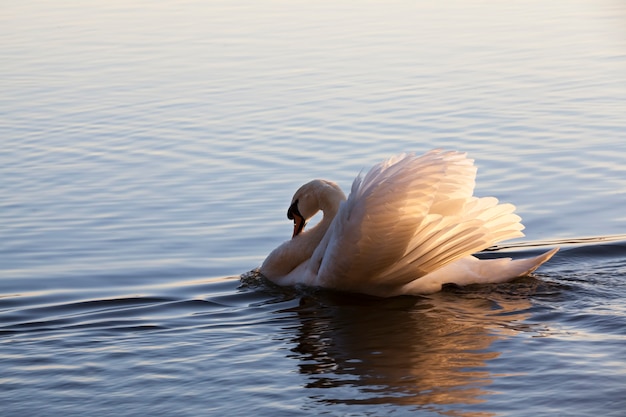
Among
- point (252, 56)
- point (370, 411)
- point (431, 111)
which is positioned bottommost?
point (370, 411)

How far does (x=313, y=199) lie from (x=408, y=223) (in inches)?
71.8

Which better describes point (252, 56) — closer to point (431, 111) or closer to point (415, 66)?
point (415, 66)

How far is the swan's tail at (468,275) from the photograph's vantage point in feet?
31.3

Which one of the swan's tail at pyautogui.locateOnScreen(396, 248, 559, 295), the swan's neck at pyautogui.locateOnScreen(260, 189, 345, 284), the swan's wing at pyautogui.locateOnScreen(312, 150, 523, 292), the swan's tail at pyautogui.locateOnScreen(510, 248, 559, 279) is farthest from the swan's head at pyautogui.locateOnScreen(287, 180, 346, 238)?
the swan's tail at pyautogui.locateOnScreen(510, 248, 559, 279)

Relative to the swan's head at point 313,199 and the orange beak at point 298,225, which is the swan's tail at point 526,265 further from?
the orange beak at point 298,225

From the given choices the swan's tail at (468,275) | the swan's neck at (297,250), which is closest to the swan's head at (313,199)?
the swan's neck at (297,250)

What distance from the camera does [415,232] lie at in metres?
9.20

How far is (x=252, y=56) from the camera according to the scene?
19.7 meters

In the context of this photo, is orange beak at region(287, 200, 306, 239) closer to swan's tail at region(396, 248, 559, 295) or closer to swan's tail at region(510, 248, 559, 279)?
swan's tail at region(396, 248, 559, 295)

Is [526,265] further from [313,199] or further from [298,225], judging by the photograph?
[298,225]

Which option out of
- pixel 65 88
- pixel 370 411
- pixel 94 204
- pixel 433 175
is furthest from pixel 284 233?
pixel 65 88

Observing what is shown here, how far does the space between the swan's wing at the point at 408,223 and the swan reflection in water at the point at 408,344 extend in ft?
0.85

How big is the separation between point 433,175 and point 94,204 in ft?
15.8

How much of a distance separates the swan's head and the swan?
0.60 meters
